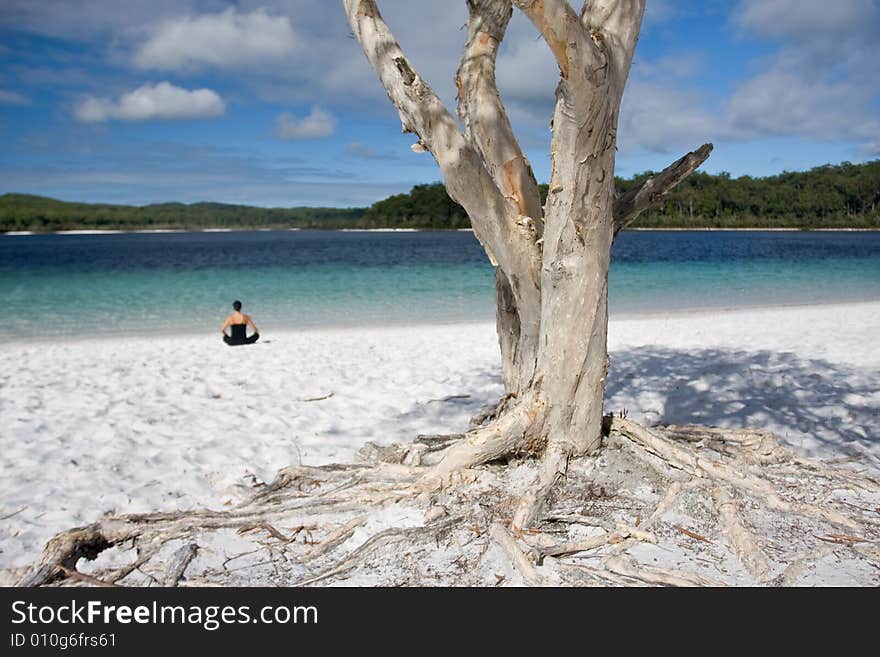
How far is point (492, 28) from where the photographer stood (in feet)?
13.9

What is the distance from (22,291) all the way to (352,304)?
1191cm

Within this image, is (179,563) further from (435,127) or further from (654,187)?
(654,187)

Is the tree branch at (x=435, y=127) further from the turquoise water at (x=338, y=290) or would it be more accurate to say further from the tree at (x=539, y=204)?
the turquoise water at (x=338, y=290)

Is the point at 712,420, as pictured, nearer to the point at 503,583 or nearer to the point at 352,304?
the point at 503,583

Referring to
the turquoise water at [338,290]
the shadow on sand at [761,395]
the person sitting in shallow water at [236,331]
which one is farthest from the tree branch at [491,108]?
the turquoise water at [338,290]

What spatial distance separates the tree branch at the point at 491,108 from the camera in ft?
13.7

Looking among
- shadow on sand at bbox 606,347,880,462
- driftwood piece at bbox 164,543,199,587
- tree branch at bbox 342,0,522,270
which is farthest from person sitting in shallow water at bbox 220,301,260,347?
driftwood piece at bbox 164,543,199,587

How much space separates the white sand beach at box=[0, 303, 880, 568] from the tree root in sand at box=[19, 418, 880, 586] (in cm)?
85

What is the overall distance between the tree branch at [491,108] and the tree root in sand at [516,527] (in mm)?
1492

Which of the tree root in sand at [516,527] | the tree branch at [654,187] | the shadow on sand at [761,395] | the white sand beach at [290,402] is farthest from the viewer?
the shadow on sand at [761,395]

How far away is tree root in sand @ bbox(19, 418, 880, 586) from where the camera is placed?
3.26 m

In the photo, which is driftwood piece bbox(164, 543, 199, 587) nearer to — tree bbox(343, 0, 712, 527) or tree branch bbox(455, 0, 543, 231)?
tree bbox(343, 0, 712, 527)

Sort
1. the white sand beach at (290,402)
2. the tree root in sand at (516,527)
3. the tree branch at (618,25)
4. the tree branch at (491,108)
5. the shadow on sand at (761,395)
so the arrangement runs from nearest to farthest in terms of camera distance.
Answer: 1. the tree root in sand at (516,527)
2. the tree branch at (618,25)
3. the tree branch at (491,108)
4. the white sand beach at (290,402)
5. the shadow on sand at (761,395)
